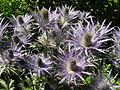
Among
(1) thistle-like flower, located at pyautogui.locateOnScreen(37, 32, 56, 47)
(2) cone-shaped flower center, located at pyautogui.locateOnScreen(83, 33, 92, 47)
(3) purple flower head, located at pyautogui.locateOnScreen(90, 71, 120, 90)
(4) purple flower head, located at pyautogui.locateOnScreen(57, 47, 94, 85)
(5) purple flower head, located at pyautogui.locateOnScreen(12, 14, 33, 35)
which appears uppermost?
(5) purple flower head, located at pyautogui.locateOnScreen(12, 14, 33, 35)

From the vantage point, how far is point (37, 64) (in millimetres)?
1907

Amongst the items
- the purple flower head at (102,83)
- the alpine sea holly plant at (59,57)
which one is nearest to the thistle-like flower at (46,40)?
the alpine sea holly plant at (59,57)

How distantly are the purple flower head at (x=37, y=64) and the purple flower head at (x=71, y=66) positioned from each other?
9cm

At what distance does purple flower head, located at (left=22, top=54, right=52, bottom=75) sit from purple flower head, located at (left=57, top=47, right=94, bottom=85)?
89 mm

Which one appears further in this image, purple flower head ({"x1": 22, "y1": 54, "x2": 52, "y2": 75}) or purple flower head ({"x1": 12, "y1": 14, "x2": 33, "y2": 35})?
purple flower head ({"x1": 12, "y1": 14, "x2": 33, "y2": 35})

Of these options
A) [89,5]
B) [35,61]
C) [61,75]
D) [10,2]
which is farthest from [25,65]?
[89,5]

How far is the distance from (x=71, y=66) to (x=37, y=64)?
0.25 meters

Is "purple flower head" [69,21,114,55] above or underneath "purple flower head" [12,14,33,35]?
underneath

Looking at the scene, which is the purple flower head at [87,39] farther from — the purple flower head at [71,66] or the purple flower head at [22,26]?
the purple flower head at [22,26]

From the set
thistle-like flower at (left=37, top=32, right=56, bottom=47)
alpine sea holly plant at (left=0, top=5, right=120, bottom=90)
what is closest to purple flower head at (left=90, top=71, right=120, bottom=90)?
alpine sea holly plant at (left=0, top=5, right=120, bottom=90)

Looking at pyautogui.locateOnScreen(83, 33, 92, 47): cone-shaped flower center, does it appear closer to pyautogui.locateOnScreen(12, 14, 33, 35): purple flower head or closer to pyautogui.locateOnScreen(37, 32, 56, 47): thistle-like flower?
pyautogui.locateOnScreen(37, 32, 56, 47): thistle-like flower

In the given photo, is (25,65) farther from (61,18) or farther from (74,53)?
(61,18)

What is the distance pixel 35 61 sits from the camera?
1.93 m

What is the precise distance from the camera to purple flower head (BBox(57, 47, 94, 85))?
1804mm
